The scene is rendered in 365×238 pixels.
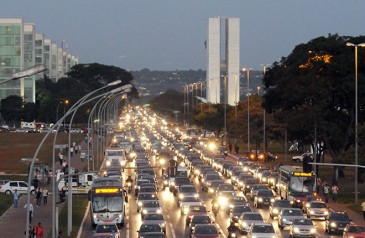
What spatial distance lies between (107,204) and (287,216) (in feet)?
30.2

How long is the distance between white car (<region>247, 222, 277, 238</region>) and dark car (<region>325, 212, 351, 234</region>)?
19.6 feet

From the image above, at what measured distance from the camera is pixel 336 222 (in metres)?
48.7

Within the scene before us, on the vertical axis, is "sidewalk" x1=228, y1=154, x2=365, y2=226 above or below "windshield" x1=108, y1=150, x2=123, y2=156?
below

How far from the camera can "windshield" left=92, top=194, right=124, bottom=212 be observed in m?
52.7

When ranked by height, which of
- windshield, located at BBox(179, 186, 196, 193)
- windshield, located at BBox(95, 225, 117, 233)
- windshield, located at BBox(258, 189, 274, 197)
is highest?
windshield, located at BBox(179, 186, 196, 193)

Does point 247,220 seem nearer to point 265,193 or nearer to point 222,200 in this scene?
point 222,200

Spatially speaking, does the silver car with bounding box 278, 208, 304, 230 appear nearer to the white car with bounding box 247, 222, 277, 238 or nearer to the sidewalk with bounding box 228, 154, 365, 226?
the sidewalk with bounding box 228, 154, 365, 226

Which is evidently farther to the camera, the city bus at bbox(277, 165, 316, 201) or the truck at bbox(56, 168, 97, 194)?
the truck at bbox(56, 168, 97, 194)

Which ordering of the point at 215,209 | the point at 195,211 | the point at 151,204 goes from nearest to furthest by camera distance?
the point at 195,211, the point at 151,204, the point at 215,209

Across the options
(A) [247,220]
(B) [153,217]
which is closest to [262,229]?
(A) [247,220]

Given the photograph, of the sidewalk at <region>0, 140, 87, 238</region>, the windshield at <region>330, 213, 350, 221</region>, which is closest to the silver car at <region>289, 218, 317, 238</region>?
the windshield at <region>330, 213, 350, 221</region>

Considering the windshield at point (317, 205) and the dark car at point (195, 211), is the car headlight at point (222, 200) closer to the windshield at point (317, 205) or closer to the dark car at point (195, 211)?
the dark car at point (195, 211)

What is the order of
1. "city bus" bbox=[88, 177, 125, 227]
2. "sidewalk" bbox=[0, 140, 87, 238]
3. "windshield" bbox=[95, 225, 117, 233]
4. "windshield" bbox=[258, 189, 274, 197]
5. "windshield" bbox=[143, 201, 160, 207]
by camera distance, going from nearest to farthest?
"windshield" bbox=[95, 225, 117, 233]
"sidewalk" bbox=[0, 140, 87, 238]
"city bus" bbox=[88, 177, 125, 227]
"windshield" bbox=[143, 201, 160, 207]
"windshield" bbox=[258, 189, 274, 197]

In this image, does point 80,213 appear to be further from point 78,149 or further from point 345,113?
point 78,149
